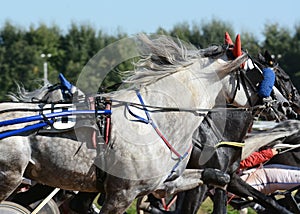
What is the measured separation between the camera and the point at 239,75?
626 cm

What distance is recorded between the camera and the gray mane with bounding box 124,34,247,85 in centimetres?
593

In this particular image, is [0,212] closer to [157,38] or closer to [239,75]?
[157,38]

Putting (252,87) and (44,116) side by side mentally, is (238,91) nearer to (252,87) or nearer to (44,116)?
(252,87)

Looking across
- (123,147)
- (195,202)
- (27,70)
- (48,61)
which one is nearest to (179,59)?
(123,147)

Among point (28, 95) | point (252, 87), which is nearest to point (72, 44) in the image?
point (28, 95)

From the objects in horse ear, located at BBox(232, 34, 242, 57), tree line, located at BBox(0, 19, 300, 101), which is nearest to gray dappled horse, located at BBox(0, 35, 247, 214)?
horse ear, located at BBox(232, 34, 242, 57)

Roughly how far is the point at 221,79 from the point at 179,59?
0.42m

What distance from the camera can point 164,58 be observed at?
19.9 ft

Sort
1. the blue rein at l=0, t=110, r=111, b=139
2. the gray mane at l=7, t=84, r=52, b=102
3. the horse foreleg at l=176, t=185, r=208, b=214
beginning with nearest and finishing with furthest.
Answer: the blue rein at l=0, t=110, r=111, b=139
the horse foreleg at l=176, t=185, r=208, b=214
the gray mane at l=7, t=84, r=52, b=102

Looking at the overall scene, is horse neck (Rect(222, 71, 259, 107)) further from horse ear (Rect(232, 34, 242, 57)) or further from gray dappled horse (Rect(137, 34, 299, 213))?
horse ear (Rect(232, 34, 242, 57))

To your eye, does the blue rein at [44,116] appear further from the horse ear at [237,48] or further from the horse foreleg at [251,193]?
the horse foreleg at [251,193]

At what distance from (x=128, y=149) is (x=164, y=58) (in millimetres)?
966

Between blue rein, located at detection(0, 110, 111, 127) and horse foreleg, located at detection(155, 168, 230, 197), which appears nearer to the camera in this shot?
blue rein, located at detection(0, 110, 111, 127)

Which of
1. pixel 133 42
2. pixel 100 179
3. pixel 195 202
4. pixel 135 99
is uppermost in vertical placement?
pixel 133 42
